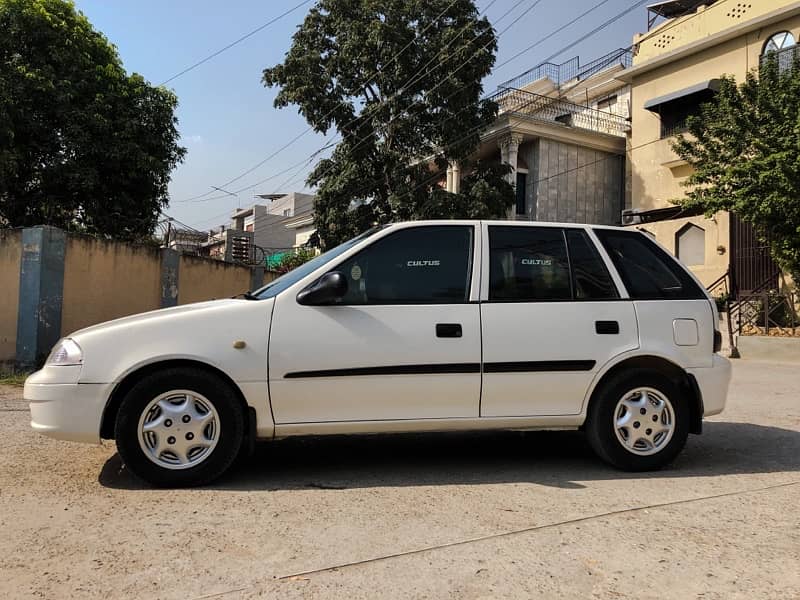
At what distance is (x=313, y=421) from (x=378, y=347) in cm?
62

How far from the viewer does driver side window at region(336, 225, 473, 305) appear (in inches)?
165

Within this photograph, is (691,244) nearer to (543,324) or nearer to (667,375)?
(667,375)

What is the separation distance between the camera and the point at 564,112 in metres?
26.6

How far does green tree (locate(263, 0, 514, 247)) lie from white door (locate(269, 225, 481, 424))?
1594 centimetres

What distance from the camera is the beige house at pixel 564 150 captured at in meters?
24.4

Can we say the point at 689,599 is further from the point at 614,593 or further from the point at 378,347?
the point at 378,347

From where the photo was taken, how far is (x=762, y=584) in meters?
2.73

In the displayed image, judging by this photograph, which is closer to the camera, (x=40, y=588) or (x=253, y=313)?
(x=40, y=588)

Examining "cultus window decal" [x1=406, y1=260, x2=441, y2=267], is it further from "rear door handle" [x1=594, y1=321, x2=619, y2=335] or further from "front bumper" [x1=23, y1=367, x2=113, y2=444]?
"front bumper" [x1=23, y1=367, x2=113, y2=444]

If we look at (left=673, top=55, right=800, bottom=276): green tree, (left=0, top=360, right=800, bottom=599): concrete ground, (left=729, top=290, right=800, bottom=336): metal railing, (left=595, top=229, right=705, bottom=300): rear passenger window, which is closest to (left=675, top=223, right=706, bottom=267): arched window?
(left=729, top=290, right=800, bottom=336): metal railing

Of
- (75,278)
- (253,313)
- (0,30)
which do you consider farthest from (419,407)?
(0,30)

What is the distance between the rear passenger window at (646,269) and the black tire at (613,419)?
1.94 ft

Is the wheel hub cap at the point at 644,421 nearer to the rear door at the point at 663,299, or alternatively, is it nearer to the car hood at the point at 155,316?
the rear door at the point at 663,299

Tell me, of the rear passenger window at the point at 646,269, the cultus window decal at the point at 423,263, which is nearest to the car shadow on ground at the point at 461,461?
the rear passenger window at the point at 646,269
